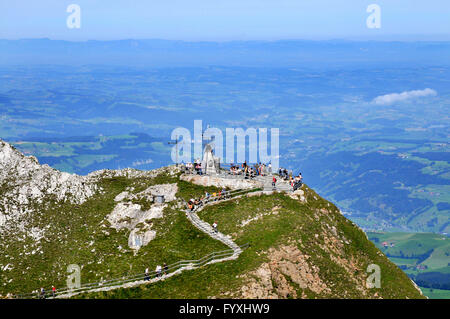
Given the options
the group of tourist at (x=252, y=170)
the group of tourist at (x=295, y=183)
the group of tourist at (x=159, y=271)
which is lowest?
the group of tourist at (x=159, y=271)

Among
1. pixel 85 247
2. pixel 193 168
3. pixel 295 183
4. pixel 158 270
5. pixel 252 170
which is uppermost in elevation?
pixel 193 168

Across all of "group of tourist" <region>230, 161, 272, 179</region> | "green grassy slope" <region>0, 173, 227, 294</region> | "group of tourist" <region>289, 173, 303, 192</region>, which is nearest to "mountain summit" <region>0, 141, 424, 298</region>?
"green grassy slope" <region>0, 173, 227, 294</region>

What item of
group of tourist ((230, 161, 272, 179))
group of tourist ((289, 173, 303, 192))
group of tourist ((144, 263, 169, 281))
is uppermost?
group of tourist ((230, 161, 272, 179))

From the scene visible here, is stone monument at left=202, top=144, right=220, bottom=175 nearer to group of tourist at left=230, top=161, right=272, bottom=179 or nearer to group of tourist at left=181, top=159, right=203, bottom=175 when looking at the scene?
group of tourist at left=181, top=159, right=203, bottom=175

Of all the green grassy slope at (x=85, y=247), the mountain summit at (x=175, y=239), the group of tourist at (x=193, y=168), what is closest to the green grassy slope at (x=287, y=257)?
the mountain summit at (x=175, y=239)

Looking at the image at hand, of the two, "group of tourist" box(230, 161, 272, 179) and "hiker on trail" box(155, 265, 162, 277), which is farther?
"group of tourist" box(230, 161, 272, 179)

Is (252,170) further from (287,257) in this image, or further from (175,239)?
(287,257)

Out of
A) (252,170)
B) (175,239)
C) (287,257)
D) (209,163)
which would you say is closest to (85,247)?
(175,239)

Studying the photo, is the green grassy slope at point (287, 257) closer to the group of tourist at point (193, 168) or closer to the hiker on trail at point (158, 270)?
the hiker on trail at point (158, 270)

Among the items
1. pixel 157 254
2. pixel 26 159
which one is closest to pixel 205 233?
pixel 157 254

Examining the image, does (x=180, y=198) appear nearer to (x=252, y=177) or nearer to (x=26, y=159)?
(x=252, y=177)
